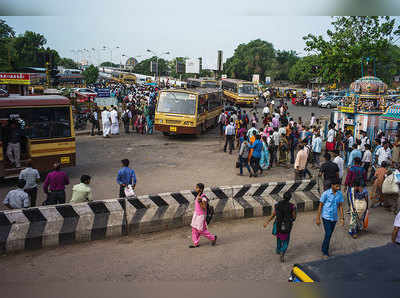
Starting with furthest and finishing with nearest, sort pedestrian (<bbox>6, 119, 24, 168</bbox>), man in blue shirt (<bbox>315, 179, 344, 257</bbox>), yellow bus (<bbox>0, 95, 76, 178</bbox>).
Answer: yellow bus (<bbox>0, 95, 76, 178</bbox>), pedestrian (<bbox>6, 119, 24, 168</bbox>), man in blue shirt (<bbox>315, 179, 344, 257</bbox>)

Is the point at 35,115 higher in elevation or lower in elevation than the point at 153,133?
higher

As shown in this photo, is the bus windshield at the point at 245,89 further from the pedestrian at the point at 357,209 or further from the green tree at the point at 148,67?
the green tree at the point at 148,67

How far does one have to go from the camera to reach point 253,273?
5.99m

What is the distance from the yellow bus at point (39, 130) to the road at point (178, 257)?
4975mm

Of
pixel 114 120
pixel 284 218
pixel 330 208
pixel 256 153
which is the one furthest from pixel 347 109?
pixel 284 218

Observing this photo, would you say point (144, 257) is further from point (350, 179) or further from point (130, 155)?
point (130, 155)

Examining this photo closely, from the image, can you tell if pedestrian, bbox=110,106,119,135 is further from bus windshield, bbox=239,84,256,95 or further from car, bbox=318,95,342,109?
car, bbox=318,95,342,109

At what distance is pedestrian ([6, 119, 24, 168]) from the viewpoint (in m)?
10.3

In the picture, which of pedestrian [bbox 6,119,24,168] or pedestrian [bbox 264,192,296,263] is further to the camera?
pedestrian [bbox 6,119,24,168]

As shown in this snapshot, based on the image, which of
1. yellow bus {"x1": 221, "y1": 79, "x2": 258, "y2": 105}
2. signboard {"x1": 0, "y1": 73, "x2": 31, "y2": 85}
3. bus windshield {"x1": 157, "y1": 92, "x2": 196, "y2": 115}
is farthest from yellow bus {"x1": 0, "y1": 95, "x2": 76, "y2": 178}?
yellow bus {"x1": 221, "y1": 79, "x2": 258, "y2": 105}

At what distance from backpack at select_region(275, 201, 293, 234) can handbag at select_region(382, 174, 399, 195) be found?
431 cm

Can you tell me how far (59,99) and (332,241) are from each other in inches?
360

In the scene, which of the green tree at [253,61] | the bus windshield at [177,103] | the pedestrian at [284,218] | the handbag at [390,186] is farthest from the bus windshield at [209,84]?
the green tree at [253,61]

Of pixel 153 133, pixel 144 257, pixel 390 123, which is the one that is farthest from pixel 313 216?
pixel 153 133
